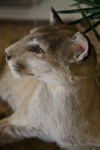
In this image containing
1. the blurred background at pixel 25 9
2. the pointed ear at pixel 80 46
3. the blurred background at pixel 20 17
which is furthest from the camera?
the blurred background at pixel 25 9

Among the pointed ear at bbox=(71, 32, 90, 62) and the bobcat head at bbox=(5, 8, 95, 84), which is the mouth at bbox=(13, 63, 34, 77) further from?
the pointed ear at bbox=(71, 32, 90, 62)

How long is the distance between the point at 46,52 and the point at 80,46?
12 centimetres

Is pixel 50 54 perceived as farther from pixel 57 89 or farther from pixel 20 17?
pixel 20 17

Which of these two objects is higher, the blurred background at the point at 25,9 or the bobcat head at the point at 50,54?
the bobcat head at the point at 50,54

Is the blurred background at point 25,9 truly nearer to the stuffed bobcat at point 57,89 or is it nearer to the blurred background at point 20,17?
the blurred background at point 20,17

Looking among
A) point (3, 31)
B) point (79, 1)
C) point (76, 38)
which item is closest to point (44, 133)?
point (76, 38)

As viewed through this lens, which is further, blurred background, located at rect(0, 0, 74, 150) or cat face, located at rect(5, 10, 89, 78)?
blurred background, located at rect(0, 0, 74, 150)

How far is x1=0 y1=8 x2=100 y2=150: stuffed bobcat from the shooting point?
760 millimetres

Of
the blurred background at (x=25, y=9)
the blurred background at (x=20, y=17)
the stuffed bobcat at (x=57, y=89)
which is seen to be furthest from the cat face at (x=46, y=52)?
the blurred background at (x=25, y=9)

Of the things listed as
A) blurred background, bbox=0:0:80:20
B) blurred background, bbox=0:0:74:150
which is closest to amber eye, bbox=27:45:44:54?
blurred background, bbox=0:0:74:150

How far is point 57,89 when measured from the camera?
871mm

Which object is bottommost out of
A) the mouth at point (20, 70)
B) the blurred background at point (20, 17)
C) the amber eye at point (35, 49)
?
the blurred background at point (20, 17)

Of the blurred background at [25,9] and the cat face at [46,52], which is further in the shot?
the blurred background at [25,9]

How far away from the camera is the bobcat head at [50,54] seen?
2.46ft
